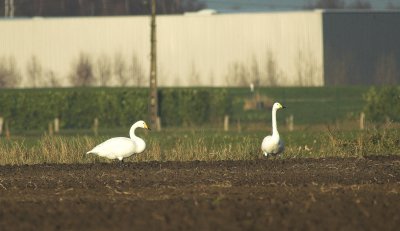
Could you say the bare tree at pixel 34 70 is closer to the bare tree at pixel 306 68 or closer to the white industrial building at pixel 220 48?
the white industrial building at pixel 220 48

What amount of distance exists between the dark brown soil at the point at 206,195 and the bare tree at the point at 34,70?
174 ft

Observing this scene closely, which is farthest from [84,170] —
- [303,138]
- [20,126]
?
[20,126]

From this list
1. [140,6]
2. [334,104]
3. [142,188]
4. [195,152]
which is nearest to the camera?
[142,188]

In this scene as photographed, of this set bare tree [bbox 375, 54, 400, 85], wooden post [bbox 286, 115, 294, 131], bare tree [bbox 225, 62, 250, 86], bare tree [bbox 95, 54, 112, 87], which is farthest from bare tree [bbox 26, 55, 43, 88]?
bare tree [bbox 375, 54, 400, 85]

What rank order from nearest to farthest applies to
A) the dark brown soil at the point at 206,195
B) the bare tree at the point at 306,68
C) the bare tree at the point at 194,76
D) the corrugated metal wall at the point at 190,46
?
the dark brown soil at the point at 206,195
the bare tree at the point at 306,68
the corrugated metal wall at the point at 190,46
the bare tree at the point at 194,76

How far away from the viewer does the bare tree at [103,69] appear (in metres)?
76.8

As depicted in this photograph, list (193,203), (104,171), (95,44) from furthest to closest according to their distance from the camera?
1. (95,44)
2. (104,171)
3. (193,203)

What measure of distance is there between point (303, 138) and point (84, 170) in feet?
61.0

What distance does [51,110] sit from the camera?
6594 cm

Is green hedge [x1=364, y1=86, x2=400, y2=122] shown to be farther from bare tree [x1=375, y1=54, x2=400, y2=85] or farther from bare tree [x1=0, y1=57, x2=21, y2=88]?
bare tree [x1=0, y1=57, x2=21, y2=88]

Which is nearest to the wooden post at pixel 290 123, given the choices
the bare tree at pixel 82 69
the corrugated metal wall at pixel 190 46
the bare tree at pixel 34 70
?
the corrugated metal wall at pixel 190 46

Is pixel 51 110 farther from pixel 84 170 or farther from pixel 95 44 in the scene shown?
pixel 84 170

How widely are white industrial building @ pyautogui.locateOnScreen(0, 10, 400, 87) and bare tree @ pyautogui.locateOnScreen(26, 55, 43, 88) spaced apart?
0.06m

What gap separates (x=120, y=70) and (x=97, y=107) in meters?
11.1
